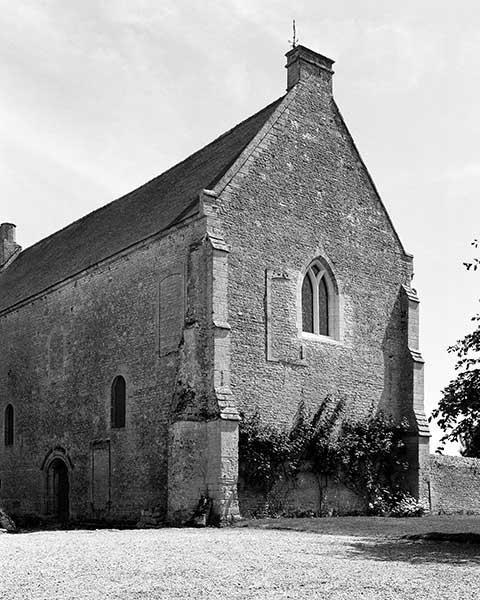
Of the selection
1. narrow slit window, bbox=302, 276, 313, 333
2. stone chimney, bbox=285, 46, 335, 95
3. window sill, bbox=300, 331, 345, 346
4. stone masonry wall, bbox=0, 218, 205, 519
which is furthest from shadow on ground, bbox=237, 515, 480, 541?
stone chimney, bbox=285, 46, 335, 95

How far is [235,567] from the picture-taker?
13.9 metres

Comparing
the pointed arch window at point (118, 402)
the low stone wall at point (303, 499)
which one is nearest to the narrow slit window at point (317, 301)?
the low stone wall at point (303, 499)

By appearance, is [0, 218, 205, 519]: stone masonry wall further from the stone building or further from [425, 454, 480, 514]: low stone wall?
[425, 454, 480, 514]: low stone wall

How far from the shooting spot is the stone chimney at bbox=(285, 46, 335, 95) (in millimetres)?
29672

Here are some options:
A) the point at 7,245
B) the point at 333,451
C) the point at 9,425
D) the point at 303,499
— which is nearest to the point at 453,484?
the point at 333,451

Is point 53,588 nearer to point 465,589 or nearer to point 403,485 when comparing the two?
point 465,589

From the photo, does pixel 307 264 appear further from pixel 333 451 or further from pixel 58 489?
pixel 58 489

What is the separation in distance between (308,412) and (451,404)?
965cm

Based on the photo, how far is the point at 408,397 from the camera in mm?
30000

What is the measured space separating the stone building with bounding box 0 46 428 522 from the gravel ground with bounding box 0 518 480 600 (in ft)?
18.5

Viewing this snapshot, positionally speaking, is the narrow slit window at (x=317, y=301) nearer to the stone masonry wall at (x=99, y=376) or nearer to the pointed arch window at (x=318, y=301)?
the pointed arch window at (x=318, y=301)

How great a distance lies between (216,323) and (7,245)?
989 inches

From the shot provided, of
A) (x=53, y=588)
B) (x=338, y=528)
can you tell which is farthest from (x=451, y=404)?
(x=53, y=588)

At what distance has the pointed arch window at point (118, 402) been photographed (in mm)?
28047
